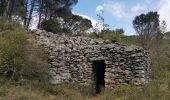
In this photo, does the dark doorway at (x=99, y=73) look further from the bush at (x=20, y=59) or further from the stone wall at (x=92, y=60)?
the bush at (x=20, y=59)

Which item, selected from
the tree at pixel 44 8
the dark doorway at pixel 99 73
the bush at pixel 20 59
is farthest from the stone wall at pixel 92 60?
the tree at pixel 44 8

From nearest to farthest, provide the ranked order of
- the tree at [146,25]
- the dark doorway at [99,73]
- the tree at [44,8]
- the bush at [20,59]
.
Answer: the bush at [20,59] < the dark doorway at [99,73] < the tree at [44,8] < the tree at [146,25]

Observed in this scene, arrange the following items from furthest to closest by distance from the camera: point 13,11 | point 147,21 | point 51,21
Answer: point 147,21 < point 13,11 < point 51,21

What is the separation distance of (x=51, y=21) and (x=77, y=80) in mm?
9247

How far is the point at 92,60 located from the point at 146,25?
20.7 m

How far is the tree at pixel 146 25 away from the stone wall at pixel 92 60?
19296 mm

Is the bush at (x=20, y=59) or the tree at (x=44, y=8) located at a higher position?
the tree at (x=44, y=8)

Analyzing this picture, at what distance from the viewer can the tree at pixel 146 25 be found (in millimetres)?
36531

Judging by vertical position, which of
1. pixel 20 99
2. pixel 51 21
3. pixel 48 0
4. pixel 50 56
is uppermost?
pixel 48 0

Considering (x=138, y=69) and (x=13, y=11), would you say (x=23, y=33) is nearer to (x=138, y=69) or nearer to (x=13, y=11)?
(x=138, y=69)

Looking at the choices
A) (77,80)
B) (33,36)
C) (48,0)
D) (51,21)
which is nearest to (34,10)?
(48,0)

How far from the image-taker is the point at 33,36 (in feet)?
60.0

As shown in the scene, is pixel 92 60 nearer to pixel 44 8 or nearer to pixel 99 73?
pixel 99 73

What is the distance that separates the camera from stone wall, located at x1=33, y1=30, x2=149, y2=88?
16500 millimetres
